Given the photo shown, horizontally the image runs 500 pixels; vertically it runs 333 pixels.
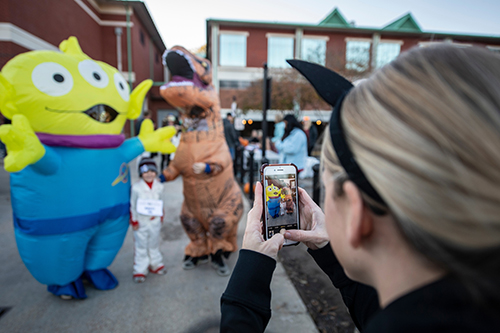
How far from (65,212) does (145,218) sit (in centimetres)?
81

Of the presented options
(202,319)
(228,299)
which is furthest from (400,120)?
(202,319)

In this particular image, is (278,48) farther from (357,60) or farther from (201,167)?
(201,167)

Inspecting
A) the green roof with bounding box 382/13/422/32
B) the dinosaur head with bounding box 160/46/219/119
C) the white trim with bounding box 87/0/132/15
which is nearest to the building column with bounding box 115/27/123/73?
the white trim with bounding box 87/0/132/15

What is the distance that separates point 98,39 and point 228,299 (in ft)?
53.5

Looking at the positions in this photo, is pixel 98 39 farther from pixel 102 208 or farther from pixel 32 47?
pixel 102 208

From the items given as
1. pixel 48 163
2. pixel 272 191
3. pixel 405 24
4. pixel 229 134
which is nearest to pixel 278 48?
pixel 405 24

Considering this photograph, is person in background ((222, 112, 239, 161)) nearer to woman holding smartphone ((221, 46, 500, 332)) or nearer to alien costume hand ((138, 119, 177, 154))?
alien costume hand ((138, 119, 177, 154))

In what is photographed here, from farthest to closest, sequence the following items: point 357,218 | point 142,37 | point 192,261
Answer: point 142,37, point 192,261, point 357,218

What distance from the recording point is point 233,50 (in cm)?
1920

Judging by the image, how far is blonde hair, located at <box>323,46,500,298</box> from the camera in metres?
0.43

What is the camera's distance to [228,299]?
31.7 inches

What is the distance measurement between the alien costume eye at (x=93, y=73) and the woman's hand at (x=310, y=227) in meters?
Answer: 2.15

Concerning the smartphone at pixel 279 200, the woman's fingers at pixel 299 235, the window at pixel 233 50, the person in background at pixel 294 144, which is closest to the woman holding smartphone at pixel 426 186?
the woman's fingers at pixel 299 235

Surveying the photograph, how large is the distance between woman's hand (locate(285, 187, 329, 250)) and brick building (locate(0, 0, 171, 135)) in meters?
8.33
